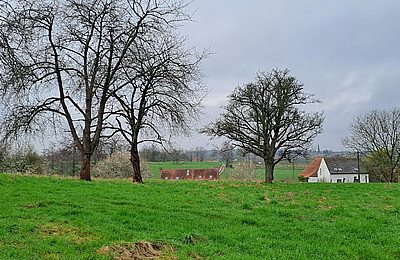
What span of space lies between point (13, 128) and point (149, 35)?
7835 millimetres

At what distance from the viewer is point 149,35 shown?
2033 centimetres

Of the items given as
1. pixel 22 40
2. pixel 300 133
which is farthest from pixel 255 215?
pixel 300 133

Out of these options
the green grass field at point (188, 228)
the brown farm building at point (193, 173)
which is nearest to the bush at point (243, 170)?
the brown farm building at point (193, 173)

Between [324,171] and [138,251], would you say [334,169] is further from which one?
[138,251]

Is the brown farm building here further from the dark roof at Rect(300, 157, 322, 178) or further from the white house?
the white house

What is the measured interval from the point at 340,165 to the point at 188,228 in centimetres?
6284

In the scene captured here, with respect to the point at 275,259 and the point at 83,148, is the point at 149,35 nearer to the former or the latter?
the point at 83,148

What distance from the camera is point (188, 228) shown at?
8625mm

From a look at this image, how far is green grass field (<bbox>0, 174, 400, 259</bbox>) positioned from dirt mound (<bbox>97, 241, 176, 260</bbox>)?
0.26ft

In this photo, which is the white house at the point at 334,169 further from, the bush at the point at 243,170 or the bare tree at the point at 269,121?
the bare tree at the point at 269,121

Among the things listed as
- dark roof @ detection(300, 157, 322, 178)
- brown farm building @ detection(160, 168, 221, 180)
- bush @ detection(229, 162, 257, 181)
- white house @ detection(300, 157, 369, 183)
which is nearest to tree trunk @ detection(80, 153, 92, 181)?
brown farm building @ detection(160, 168, 221, 180)

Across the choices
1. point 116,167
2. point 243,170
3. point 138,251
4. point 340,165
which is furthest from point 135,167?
point 340,165

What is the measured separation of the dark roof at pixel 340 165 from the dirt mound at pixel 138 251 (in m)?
63.1

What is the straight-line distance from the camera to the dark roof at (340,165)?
65838 millimetres
